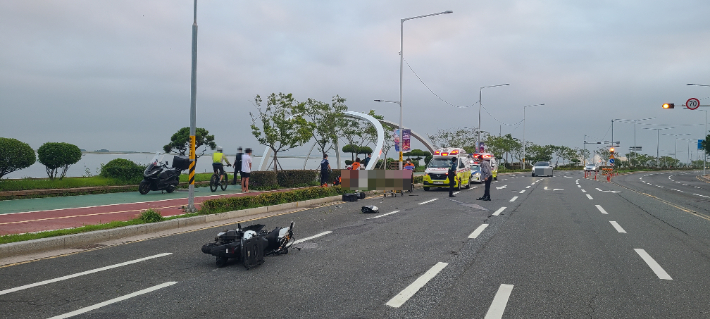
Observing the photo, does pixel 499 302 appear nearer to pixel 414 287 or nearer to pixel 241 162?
pixel 414 287

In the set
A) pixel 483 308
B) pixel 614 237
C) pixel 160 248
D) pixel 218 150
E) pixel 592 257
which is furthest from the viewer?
pixel 218 150

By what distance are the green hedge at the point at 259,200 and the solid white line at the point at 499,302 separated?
8514mm

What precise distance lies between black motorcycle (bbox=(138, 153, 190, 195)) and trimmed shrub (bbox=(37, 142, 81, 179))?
3656mm

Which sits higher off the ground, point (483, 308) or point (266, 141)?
point (266, 141)

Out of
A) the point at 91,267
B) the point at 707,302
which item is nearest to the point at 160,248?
the point at 91,267

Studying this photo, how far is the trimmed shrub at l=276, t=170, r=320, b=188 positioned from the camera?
2352cm

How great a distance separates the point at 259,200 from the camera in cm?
1409

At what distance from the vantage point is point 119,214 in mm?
12102

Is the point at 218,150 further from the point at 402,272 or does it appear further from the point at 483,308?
the point at 483,308

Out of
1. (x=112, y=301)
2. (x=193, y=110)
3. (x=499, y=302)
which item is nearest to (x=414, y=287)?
(x=499, y=302)

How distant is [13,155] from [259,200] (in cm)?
912

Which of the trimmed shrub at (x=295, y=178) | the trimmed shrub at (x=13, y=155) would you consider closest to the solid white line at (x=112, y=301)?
the trimmed shrub at (x=13, y=155)

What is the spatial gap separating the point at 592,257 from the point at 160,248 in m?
7.45

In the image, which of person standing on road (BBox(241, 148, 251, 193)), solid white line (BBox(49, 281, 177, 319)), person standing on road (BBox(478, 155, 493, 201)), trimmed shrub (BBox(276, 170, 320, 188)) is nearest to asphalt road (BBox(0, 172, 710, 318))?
solid white line (BBox(49, 281, 177, 319))
